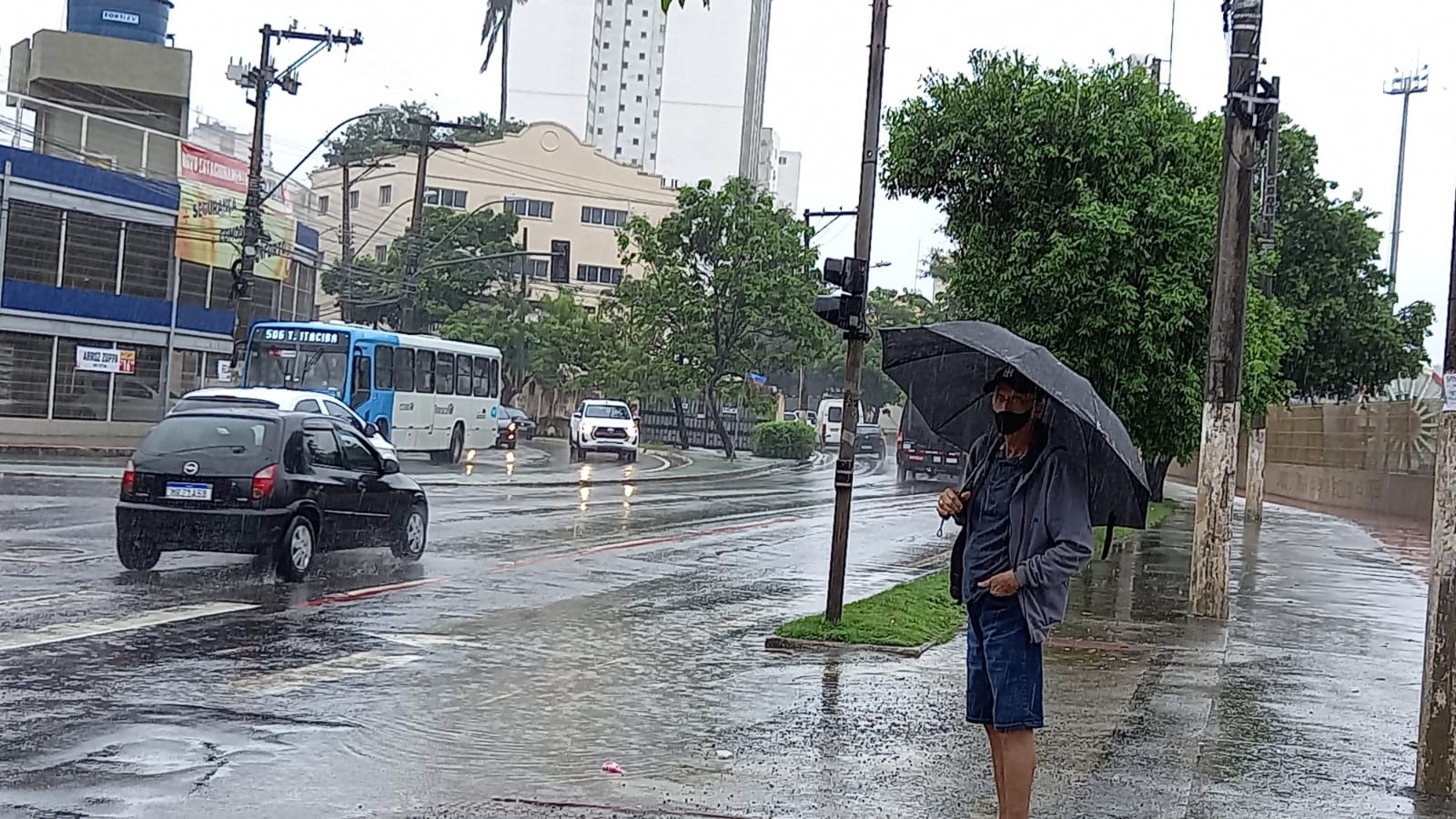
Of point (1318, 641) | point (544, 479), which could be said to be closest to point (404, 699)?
point (1318, 641)

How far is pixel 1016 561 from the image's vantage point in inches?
219

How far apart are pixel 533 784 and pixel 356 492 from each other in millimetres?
8502

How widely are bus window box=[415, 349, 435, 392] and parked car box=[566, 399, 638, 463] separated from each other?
36.9 feet

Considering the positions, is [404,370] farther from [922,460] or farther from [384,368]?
[922,460]

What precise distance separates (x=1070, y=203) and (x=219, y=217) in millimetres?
31545

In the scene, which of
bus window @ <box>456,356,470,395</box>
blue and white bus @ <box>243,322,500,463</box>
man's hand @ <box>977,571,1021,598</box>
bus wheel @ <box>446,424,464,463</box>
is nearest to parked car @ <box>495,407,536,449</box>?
bus wheel @ <box>446,424,464,463</box>

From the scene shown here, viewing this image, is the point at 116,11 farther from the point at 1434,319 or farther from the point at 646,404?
the point at 1434,319

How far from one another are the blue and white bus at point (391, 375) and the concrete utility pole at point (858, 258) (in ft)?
→ 80.1

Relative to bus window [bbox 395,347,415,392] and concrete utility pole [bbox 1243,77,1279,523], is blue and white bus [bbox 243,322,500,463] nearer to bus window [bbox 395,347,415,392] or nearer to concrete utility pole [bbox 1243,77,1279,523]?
bus window [bbox 395,347,415,392]

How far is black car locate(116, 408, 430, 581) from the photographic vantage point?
13.3 m

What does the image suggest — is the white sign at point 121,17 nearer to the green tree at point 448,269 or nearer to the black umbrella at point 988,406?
the green tree at point 448,269

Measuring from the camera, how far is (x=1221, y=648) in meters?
12.0

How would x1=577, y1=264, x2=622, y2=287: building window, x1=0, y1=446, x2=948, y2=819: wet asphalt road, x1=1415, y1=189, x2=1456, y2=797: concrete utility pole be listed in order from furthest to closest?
x1=577, y1=264, x2=622, y2=287: building window < x1=1415, y1=189, x2=1456, y2=797: concrete utility pole < x1=0, y1=446, x2=948, y2=819: wet asphalt road

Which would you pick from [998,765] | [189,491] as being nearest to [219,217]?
[189,491]
